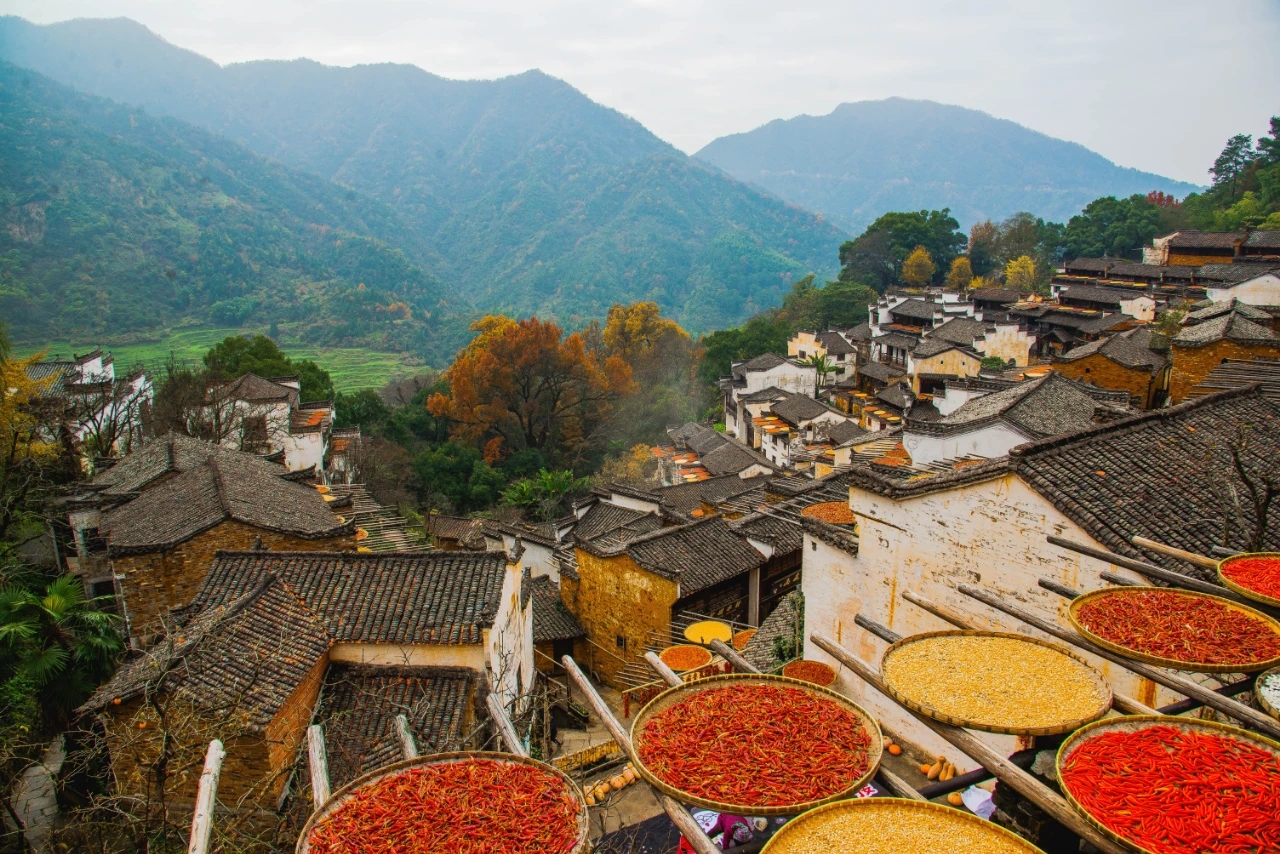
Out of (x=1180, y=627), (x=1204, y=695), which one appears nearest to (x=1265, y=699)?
(x=1204, y=695)

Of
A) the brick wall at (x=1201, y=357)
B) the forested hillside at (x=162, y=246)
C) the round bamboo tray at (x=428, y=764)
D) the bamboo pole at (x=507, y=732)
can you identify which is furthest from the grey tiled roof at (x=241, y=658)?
the forested hillside at (x=162, y=246)

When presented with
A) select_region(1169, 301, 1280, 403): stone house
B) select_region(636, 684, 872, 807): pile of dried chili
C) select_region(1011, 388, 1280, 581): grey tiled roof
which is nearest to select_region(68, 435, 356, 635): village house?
select_region(636, 684, 872, 807): pile of dried chili

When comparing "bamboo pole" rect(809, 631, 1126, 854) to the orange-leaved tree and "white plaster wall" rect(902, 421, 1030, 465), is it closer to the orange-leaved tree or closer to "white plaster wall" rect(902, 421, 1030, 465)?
"white plaster wall" rect(902, 421, 1030, 465)

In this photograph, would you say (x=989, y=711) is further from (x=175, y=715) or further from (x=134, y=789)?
(x=134, y=789)

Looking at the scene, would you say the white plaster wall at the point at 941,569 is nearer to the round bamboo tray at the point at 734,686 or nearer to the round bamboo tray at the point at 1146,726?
the round bamboo tray at the point at 1146,726

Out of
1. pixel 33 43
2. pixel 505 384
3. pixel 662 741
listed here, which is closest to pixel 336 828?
pixel 662 741
